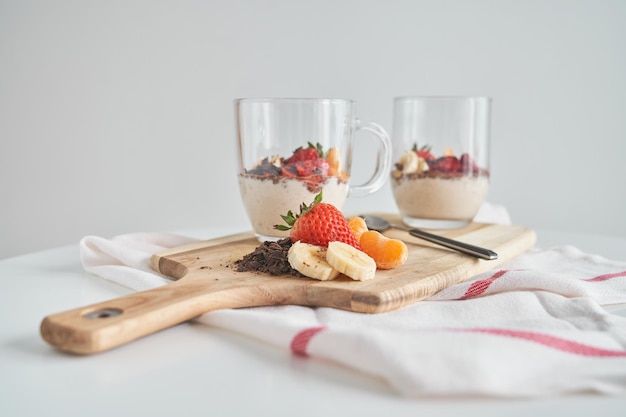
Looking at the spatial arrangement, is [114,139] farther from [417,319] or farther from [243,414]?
[243,414]

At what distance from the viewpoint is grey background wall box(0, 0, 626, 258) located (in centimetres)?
300

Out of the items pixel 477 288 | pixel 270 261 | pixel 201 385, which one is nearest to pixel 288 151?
pixel 270 261

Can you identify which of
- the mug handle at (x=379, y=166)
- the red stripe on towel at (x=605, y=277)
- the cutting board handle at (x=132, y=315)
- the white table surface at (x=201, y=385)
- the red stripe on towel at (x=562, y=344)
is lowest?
the red stripe on towel at (x=605, y=277)

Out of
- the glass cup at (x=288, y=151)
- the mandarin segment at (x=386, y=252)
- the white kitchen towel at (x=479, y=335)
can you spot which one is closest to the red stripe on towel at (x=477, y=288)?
the white kitchen towel at (x=479, y=335)

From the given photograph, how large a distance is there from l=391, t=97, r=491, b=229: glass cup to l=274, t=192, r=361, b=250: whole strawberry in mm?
612

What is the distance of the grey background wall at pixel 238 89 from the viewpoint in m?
3.00

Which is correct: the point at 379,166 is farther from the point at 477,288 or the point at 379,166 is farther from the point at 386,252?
the point at 477,288

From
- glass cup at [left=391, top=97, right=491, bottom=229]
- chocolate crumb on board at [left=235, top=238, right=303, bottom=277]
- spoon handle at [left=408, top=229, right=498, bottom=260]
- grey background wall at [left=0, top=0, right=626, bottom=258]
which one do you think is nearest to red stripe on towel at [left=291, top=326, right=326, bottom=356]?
chocolate crumb on board at [left=235, top=238, right=303, bottom=277]

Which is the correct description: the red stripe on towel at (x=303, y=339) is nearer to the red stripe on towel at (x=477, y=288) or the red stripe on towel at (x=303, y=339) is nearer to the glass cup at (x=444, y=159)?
the red stripe on towel at (x=477, y=288)

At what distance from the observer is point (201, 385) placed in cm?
95

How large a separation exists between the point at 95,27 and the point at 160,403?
2464 mm

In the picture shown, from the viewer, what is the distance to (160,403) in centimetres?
89

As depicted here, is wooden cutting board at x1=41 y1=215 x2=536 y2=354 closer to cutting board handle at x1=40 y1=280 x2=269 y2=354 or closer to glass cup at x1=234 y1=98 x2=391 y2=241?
cutting board handle at x1=40 y1=280 x2=269 y2=354

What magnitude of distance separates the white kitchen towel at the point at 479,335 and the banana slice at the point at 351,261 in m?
0.10
